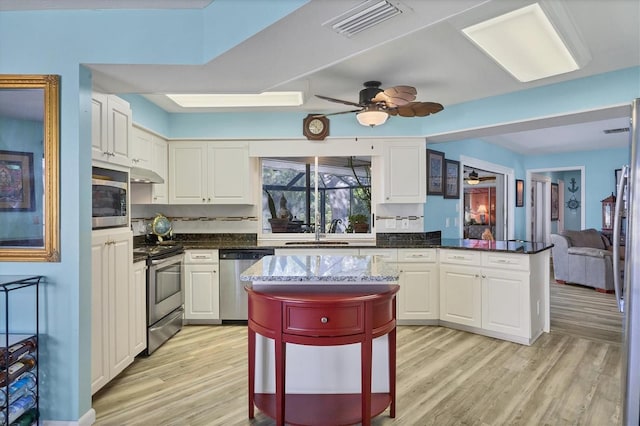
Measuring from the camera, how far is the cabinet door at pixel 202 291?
4035 mm

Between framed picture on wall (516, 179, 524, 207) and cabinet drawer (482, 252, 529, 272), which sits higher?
framed picture on wall (516, 179, 524, 207)

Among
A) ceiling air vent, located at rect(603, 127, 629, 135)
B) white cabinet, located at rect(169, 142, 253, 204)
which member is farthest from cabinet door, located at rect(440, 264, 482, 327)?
ceiling air vent, located at rect(603, 127, 629, 135)

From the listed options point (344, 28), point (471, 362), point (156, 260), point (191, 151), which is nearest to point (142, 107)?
point (191, 151)

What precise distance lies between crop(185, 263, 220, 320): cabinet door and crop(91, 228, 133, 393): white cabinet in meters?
1.17

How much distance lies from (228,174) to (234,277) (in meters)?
1.19

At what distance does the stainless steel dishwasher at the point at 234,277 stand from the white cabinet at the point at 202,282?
0.06 meters

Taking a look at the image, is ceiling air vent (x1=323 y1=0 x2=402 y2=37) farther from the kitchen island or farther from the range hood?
→ the range hood

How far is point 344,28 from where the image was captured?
1763mm

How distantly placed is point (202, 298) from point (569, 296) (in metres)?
5.08

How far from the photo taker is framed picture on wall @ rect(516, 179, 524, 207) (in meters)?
7.26

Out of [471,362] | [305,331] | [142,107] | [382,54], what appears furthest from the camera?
[142,107]

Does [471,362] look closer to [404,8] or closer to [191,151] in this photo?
[404,8]

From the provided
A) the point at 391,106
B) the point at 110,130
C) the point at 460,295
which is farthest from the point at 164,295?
the point at 460,295

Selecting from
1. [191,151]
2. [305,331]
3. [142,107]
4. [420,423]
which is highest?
[142,107]
